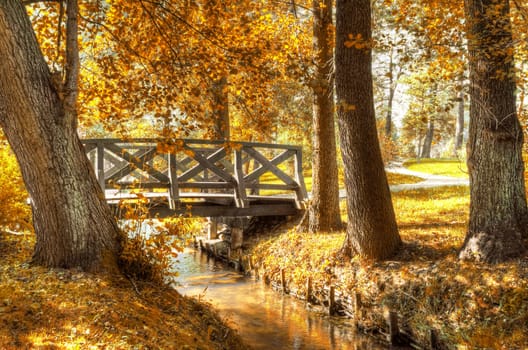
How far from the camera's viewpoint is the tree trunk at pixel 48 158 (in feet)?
17.2

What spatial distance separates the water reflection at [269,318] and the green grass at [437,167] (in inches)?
770

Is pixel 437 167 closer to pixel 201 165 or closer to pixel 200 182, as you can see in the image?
pixel 200 182

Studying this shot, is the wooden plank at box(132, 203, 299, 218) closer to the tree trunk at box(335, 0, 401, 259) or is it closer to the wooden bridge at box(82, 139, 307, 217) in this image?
the wooden bridge at box(82, 139, 307, 217)

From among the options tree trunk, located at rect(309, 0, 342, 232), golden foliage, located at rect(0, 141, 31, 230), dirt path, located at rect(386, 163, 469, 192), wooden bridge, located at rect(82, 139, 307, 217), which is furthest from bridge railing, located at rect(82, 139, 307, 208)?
dirt path, located at rect(386, 163, 469, 192)

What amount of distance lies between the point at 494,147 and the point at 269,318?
4926 mm

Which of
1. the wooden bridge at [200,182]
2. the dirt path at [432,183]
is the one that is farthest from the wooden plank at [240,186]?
the dirt path at [432,183]

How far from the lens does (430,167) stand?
32.5 metres

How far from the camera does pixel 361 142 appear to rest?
8.26 metres

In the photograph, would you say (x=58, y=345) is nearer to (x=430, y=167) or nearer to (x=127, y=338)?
(x=127, y=338)

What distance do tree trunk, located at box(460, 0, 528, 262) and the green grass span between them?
21058 mm

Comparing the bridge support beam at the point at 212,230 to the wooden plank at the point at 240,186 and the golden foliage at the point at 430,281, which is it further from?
the golden foliage at the point at 430,281

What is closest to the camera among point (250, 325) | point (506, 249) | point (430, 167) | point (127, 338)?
point (127, 338)

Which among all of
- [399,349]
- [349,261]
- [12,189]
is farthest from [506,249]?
[12,189]

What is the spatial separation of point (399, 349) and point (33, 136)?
578 cm
